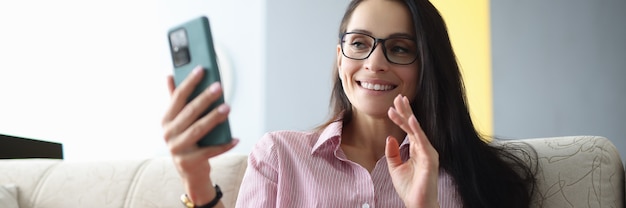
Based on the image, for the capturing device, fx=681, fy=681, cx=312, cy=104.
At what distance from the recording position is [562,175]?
140cm

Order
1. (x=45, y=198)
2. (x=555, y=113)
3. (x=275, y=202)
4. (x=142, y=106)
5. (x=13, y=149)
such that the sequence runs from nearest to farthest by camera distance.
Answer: (x=275, y=202), (x=45, y=198), (x=13, y=149), (x=555, y=113), (x=142, y=106)

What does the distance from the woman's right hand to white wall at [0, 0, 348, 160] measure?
8.57ft

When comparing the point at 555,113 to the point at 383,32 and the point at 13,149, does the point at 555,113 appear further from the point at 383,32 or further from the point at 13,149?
the point at 13,149

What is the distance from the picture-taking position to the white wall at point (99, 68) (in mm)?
3547

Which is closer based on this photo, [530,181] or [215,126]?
[215,126]

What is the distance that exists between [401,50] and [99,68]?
8.74 ft

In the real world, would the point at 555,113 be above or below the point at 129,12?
below

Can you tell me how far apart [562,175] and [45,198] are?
4.59ft

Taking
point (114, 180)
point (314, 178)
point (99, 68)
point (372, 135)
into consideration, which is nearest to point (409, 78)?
point (372, 135)

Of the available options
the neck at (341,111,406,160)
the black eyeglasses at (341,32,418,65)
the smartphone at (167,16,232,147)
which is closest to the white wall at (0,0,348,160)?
the neck at (341,111,406,160)

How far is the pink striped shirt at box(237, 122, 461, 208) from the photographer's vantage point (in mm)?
1367

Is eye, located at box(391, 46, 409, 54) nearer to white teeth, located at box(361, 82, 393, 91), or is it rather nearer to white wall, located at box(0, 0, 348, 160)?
white teeth, located at box(361, 82, 393, 91)

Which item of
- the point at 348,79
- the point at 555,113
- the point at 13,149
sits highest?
the point at 348,79

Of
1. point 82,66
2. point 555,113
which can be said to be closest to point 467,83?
point 555,113
